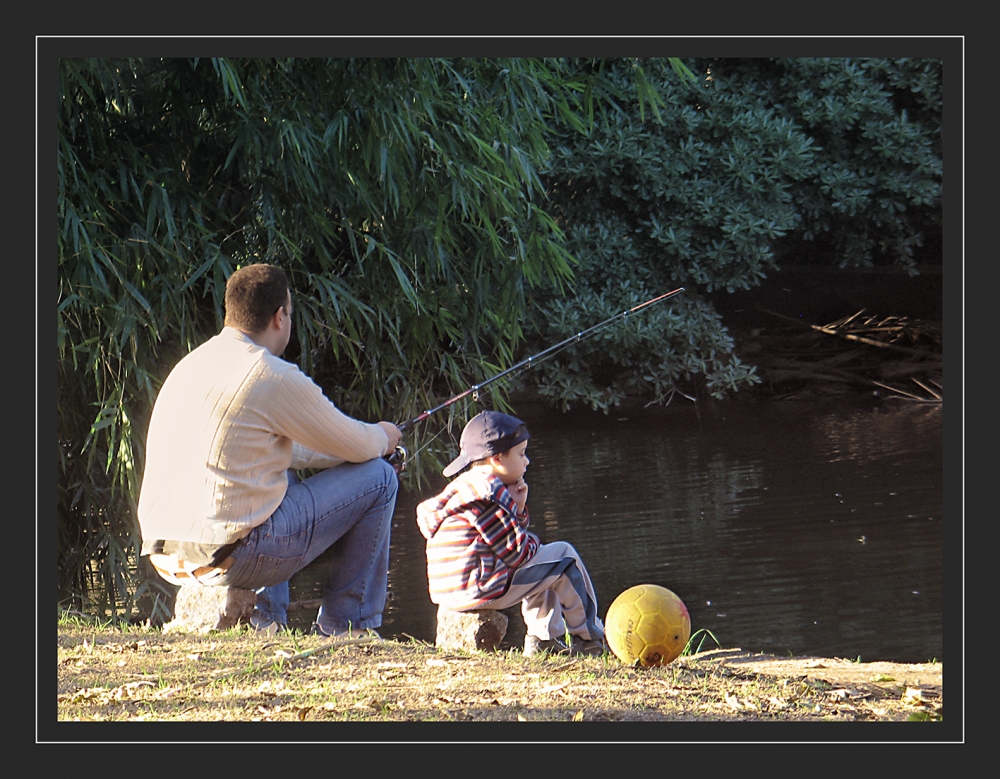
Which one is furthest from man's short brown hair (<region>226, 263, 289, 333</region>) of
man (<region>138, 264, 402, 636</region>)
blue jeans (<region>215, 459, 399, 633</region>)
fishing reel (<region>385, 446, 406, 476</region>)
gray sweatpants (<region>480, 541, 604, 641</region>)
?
gray sweatpants (<region>480, 541, 604, 641</region>)

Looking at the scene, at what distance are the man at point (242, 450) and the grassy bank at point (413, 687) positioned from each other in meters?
0.25

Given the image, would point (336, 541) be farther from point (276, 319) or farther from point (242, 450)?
point (276, 319)

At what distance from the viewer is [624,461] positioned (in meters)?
9.09

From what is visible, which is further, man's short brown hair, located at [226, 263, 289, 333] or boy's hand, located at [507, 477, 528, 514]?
boy's hand, located at [507, 477, 528, 514]

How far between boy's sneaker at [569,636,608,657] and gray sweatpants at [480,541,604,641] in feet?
0.04

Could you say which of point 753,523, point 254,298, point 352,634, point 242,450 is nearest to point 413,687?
point 352,634

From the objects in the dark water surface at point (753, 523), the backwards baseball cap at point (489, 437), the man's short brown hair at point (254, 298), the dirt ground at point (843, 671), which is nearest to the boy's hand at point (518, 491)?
the backwards baseball cap at point (489, 437)

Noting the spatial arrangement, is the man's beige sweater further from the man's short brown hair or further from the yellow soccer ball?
the yellow soccer ball

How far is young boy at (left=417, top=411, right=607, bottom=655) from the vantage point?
9.78 ft

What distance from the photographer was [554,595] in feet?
10.4

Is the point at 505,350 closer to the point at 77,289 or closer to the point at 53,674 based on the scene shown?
the point at 77,289

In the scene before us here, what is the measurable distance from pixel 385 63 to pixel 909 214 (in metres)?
7.62
